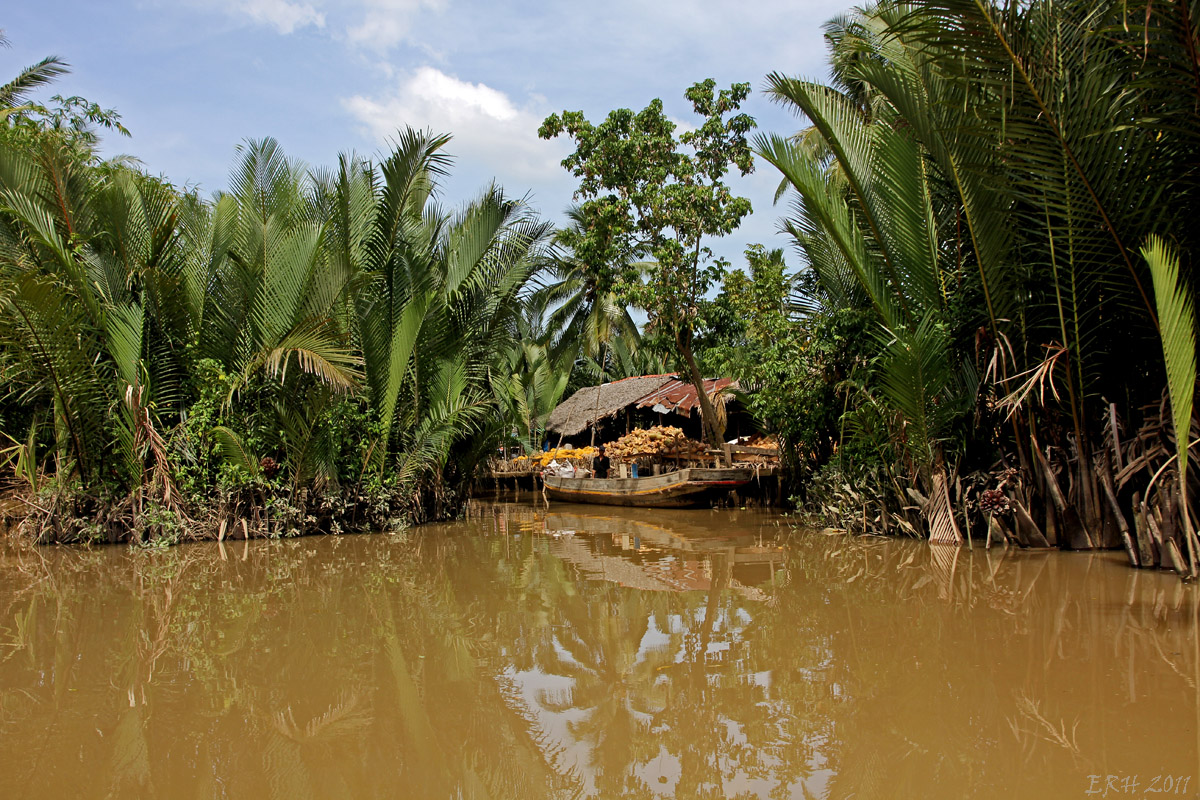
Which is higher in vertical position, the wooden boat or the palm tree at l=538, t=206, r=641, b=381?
the palm tree at l=538, t=206, r=641, b=381

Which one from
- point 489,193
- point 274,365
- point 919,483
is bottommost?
point 919,483

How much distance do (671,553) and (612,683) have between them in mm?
4630

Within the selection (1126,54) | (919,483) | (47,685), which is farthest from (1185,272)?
(47,685)

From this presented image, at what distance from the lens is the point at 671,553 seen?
852 cm

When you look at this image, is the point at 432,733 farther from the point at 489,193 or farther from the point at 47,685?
the point at 489,193

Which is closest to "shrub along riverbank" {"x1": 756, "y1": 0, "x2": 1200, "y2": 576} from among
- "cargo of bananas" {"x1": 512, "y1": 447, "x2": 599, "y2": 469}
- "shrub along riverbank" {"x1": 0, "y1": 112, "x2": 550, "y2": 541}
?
"shrub along riverbank" {"x1": 0, "y1": 112, "x2": 550, "y2": 541}

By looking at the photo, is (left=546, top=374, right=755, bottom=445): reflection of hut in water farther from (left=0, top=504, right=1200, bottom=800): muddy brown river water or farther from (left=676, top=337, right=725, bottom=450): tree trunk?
(left=0, top=504, right=1200, bottom=800): muddy brown river water

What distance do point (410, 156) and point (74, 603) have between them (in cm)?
637

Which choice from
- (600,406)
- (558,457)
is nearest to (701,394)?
(558,457)

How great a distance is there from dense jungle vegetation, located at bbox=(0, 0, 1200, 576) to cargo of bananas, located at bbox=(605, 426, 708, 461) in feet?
5.11

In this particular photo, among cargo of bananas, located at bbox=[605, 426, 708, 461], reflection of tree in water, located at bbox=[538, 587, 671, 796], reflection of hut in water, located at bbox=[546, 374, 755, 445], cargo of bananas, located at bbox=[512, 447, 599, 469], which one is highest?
reflection of hut in water, located at bbox=[546, 374, 755, 445]

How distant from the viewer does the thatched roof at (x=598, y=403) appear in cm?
1939

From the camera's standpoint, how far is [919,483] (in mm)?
8711

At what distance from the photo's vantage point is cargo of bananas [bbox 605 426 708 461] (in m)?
14.6
